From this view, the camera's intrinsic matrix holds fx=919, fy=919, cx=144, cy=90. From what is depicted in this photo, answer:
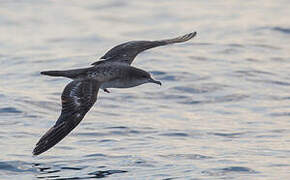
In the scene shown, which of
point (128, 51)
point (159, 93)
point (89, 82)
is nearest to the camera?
point (89, 82)

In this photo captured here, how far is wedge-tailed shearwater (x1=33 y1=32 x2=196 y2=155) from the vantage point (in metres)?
10.0

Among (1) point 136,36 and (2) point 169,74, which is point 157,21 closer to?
(1) point 136,36

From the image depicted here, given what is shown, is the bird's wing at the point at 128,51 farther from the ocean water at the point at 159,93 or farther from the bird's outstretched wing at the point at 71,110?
the bird's outstretched wing at the point at 71,110

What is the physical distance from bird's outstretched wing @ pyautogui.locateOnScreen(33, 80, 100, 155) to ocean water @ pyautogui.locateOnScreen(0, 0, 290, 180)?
817mm

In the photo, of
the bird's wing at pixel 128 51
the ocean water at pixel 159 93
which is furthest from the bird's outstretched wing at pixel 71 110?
the bird's wing at pixel 128 51

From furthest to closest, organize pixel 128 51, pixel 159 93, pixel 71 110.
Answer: pixel 159 93, pixel 128 51, pixel 71 110

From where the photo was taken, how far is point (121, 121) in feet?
44.4

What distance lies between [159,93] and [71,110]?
5.02 metres

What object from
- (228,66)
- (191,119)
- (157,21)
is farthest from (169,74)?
(157,21)

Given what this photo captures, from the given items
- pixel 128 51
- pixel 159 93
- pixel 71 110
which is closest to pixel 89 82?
pixel 71 110

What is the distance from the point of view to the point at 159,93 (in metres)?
15.3

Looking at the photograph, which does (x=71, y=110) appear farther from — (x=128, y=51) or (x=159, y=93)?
(x=159, y=93)

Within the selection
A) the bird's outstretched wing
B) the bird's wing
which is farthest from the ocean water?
the bird's wing

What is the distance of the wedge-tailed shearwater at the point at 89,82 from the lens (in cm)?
1005
